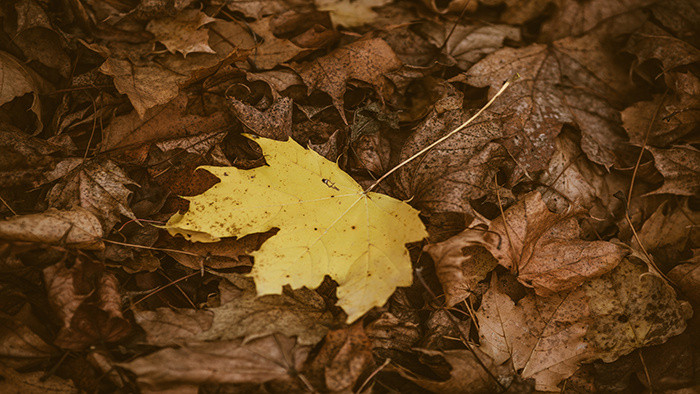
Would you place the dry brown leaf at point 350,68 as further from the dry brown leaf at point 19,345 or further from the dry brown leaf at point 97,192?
the dry brown leaf at point 19,345

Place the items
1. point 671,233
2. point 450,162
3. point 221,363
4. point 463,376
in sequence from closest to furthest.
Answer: point 221,363
point 463,376
point 450,162
point 671,233

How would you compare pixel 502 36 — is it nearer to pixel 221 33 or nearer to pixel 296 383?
pixel 221 33

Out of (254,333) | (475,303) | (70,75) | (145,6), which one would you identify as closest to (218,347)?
(254,333)

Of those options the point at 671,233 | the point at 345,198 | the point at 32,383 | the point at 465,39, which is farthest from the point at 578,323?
the point at 32,383

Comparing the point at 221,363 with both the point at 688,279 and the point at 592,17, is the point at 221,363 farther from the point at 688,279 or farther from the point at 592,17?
the point at 592,17

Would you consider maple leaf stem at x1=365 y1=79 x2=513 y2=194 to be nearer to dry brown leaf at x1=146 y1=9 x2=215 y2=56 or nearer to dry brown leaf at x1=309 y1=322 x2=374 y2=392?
dry brown leaf at x1=309 y1=322 x2=374 y2=392

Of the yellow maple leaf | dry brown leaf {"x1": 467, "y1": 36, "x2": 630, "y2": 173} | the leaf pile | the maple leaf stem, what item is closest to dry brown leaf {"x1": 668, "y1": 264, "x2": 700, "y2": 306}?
the leaf pile
